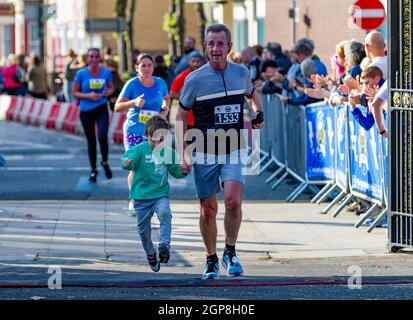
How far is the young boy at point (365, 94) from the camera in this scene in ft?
45.6

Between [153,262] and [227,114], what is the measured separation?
1.39 m

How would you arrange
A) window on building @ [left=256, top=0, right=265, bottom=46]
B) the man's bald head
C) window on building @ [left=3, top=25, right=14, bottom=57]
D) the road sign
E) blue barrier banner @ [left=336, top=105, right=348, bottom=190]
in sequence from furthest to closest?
window on building @ [left=3, top=25, right=14, bottom=57]
window on building @ [left=256, top=0, right=265, bottom=46]
the road sign
blue barrier banner @ [left=336, top=105, right=348, bottom=190]
the man's bald head

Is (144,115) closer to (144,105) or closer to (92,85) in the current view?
(144,105)

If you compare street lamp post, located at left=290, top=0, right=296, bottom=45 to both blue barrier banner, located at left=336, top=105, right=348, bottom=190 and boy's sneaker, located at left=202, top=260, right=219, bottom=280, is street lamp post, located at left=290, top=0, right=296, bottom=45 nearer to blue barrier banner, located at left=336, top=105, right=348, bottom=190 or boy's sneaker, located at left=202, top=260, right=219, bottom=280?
blue barrier banner, located at left=336, top=105, right=348, bottom=190

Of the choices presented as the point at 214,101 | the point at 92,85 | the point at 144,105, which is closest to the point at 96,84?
the point at 92,85

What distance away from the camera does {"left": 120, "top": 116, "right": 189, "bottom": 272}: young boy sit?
1119cm

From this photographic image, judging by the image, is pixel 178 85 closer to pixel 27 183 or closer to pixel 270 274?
pixel 27 183

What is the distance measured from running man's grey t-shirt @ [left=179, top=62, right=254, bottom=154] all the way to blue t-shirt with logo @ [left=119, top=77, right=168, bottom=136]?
4453 millimetres

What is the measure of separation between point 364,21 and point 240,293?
8.94 metres

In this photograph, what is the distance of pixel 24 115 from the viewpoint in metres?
37.0

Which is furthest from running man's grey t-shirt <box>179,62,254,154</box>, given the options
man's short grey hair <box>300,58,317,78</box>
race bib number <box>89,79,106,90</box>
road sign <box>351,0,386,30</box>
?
race bib number <box>89,79,106,90</box>

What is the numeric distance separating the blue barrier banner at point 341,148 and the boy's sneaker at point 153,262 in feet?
15.0

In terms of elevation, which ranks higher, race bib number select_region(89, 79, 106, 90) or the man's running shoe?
race bib number select_region(89, 79, 106, 90)

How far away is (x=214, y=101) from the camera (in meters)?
11.1
